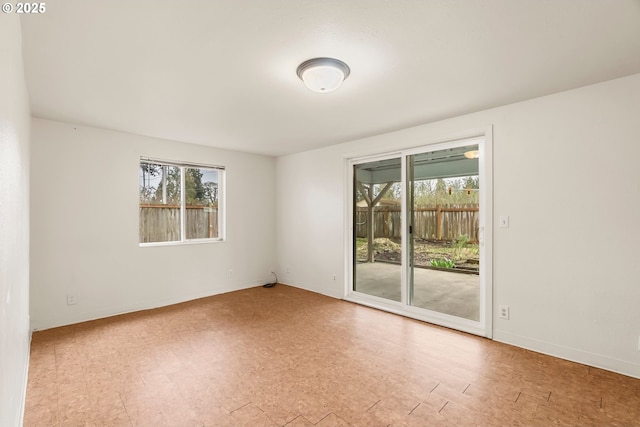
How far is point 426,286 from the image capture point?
451 cm

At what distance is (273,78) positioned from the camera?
2.33 meters

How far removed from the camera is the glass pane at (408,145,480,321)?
3.42m

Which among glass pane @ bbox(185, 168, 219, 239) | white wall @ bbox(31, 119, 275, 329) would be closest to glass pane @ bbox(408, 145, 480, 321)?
white wall @ bbox(31, 119, 275, 329)

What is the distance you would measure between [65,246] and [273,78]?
311cm

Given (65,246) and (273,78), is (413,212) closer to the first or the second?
(273,78)

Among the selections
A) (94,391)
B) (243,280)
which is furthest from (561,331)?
(243,280)

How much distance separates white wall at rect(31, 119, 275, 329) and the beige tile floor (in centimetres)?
44

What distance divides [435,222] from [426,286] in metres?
A: 1.31

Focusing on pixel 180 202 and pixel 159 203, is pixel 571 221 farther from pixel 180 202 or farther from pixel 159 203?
pixel 159 203

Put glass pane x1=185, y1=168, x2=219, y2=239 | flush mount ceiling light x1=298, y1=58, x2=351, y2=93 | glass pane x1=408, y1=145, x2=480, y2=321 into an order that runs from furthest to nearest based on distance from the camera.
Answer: glass pane x1=185, y1=168, x2=219, y2=239 → glass pane x1=408, y1=145, x2=480, y2=321 → flush mount ceiling light x1=298, y1=58, x2=351, y2=93

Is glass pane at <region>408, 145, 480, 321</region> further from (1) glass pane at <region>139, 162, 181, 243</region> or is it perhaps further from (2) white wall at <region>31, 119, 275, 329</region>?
(1) glass pane at <region>139, 162, 181, 243</region>

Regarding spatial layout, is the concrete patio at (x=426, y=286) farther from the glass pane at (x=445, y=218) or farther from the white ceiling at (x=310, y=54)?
the white ceiling at (x=310, y=54)

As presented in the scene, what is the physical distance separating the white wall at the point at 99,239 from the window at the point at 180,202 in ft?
0.55

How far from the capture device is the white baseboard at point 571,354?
2297 mm
